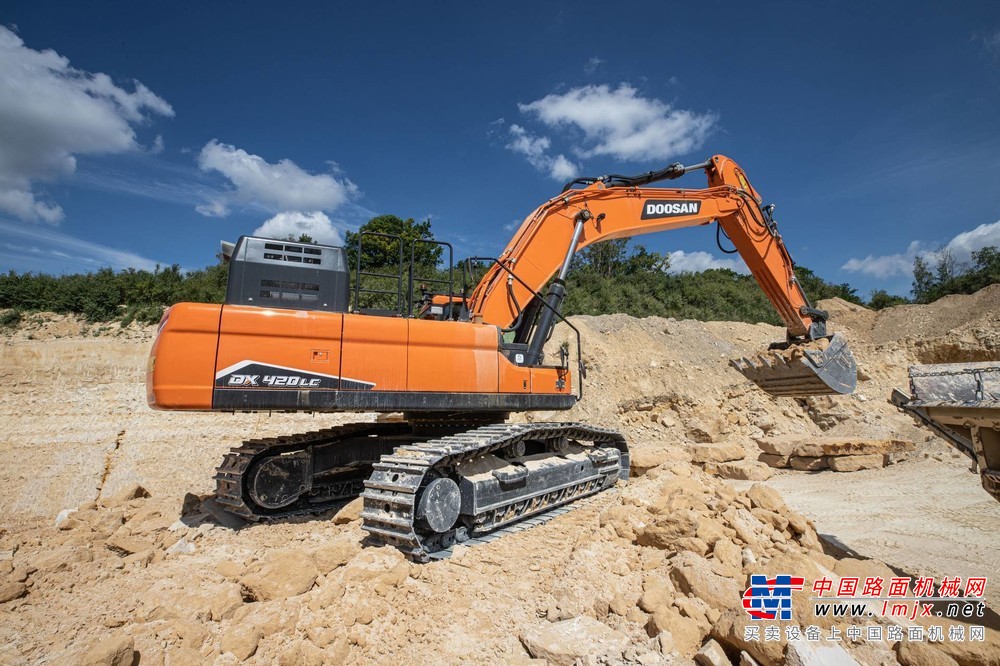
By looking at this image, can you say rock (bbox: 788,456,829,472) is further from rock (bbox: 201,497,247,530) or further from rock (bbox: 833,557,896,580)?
rock (bbox: 201,497,247,530)

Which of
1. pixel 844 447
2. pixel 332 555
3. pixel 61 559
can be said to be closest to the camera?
pixel 332 555

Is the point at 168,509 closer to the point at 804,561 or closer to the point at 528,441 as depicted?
the point at 528,441

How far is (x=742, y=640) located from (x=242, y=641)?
2547 millimetres

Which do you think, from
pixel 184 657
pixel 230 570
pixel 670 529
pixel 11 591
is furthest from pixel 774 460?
pixel 11 591

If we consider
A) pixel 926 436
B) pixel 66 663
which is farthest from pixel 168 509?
Answer: pixel 926 436

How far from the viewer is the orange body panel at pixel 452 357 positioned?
524cm

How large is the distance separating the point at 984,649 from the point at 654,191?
566 cm

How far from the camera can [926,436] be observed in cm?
1051

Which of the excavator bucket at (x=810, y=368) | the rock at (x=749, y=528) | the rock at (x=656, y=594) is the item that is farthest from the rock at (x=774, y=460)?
the rock at (x=656, y=594)

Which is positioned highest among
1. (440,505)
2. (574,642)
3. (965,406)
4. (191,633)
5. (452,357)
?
(452,357)

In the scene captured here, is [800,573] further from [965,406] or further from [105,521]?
[105,521]

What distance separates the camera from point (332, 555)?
3861 mm

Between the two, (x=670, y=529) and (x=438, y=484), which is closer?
(x=670, y=529)

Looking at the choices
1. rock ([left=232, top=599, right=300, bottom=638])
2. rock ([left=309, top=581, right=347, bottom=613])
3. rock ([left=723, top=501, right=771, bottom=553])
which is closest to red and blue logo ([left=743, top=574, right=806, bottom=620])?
rock ([left=723, top=501, right=771, bottom=553])
